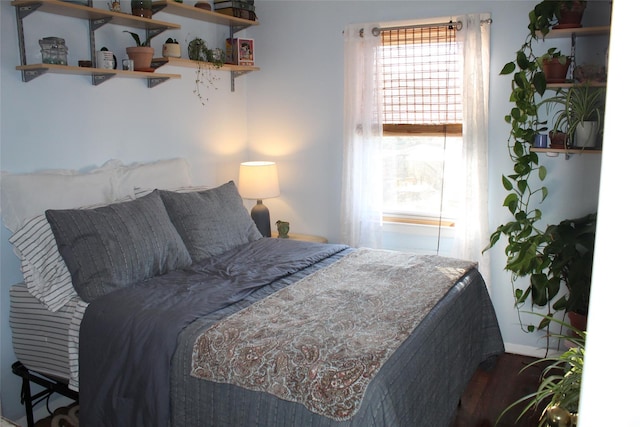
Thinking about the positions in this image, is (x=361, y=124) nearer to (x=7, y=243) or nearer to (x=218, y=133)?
(x=218, y=133)

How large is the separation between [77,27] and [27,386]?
6.02ft

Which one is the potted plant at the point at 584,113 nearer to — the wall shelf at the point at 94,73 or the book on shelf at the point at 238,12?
the book on shelf at the point at 238,12

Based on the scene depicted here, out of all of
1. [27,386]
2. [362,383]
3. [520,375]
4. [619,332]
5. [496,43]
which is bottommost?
[520,375]

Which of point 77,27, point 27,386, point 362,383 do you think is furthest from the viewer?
point 77,27

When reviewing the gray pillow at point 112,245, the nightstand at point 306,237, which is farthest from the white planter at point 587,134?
the gray pillow at point 112,245

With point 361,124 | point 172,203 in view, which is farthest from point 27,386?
point 361,124

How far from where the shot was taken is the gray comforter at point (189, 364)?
6.26 ft

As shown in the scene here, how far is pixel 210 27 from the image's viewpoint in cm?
399

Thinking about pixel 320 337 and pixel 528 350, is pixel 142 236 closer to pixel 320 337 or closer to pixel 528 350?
pixel 320 337

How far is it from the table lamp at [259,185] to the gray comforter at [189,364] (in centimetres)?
123

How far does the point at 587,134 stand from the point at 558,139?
0.17 m

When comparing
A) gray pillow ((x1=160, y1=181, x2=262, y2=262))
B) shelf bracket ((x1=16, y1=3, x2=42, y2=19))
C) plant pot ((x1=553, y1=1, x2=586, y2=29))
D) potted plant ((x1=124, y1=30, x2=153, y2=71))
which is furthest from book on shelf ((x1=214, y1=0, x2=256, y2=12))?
plant pot ((x1=553, y1=1, x2=586, y2=29))

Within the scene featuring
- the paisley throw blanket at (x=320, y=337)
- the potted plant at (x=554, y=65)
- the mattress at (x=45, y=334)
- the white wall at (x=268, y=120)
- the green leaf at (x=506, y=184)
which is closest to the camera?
the paisley throw blanket at (x=320, y=337)

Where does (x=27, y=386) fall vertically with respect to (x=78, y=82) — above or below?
below
